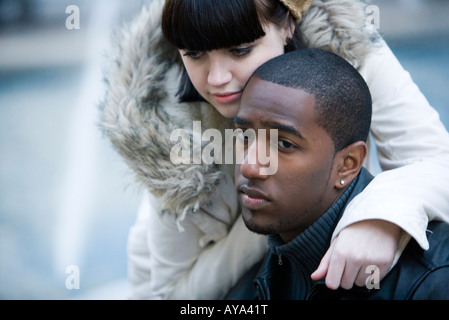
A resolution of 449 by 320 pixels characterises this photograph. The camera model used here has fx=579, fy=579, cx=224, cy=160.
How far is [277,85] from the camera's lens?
48.4 inches

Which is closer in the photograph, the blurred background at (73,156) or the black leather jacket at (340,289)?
the black leather jacket at (340,289)

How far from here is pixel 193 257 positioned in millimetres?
1879

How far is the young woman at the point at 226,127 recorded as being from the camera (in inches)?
45.8

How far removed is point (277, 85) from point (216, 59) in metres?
0.20

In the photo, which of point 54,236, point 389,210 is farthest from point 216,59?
point 54,236

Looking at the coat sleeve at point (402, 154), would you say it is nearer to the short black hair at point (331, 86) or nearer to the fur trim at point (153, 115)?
the short black hair at point (331, 86)

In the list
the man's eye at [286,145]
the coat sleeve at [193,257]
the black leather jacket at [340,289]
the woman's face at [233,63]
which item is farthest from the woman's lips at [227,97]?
the coat sleeve at [193,257]

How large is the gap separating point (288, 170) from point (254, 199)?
0.09 meters

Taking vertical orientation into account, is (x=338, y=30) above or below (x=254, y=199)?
above

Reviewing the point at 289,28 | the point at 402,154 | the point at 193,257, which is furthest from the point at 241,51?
the point at 193,257

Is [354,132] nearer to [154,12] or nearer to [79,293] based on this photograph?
[154,12]

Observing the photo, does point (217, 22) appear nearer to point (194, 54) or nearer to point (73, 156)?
point (194, 54)

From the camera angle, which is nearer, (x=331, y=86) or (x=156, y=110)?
(x=331, y=86)

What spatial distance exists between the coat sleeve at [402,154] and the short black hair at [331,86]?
13 centimetres
